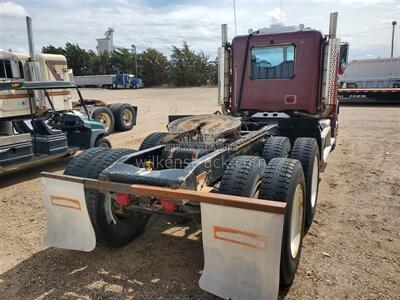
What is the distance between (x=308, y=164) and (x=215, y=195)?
2103 millimetres

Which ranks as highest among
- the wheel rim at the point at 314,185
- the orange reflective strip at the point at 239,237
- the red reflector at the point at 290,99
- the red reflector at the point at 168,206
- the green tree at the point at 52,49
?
the green tree at the point at 52,49

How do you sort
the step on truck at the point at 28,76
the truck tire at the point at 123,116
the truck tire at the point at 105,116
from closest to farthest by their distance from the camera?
the step on truck at the point at 28,76 → the truck tire at the point at 105,116 → the truck tire at the point at 123,116

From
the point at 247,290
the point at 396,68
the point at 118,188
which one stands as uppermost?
the point at 396,68

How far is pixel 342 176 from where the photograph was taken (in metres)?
6.27

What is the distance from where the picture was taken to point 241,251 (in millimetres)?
2479

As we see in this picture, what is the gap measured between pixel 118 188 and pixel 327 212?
9.79 feet

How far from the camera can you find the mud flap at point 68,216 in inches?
123

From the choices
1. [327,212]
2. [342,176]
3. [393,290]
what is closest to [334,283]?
[393,290]

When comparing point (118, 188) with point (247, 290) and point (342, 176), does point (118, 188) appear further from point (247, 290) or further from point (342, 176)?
point (342, 176)

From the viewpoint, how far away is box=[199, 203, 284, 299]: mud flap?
2371 mm

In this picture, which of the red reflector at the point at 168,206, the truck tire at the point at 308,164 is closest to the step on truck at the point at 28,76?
the truck tire at the point at 308,164

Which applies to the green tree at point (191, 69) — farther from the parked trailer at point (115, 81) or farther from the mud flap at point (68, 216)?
the mud flap at point (68, 216)

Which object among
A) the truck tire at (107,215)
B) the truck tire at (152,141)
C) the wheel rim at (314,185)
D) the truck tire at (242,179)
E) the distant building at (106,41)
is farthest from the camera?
the distant building at (106,41)

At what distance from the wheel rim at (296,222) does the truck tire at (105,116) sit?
8570 millimetres
